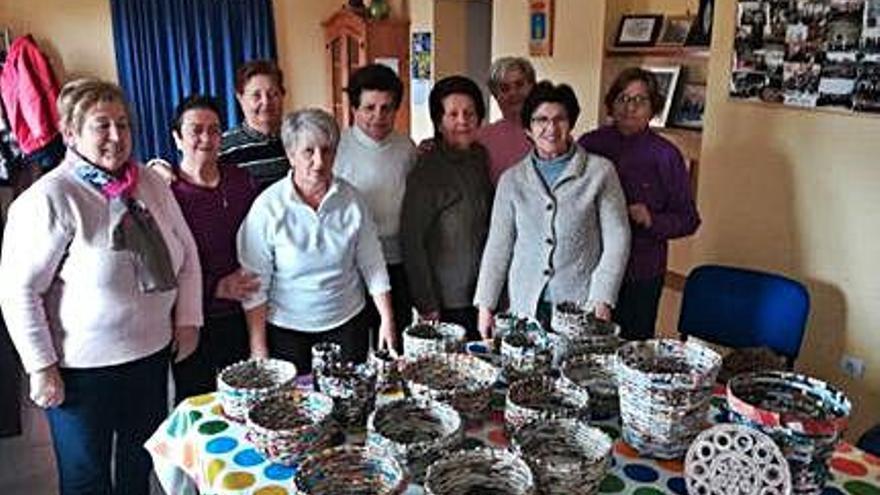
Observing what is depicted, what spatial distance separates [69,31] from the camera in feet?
15.8

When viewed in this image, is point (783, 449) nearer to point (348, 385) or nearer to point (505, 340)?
point (505, 340)

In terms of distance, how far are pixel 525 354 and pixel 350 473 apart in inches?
19.3

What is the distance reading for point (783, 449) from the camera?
1.17 meters

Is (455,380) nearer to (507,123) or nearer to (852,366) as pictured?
(507,123)

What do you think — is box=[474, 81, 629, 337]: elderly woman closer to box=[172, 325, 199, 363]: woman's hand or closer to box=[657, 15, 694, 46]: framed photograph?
box=[172, 325, 199, 363]: woman's hand

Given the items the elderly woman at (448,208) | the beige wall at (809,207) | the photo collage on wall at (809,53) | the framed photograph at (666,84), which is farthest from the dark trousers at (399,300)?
the framed photograph at (666,84)

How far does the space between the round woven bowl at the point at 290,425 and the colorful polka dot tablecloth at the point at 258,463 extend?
32 mm

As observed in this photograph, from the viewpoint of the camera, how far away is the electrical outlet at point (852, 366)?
2590 millimetres

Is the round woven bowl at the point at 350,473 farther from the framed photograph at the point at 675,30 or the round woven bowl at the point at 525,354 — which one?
the framed photograph at the point at 675,30

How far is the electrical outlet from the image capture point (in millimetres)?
2590

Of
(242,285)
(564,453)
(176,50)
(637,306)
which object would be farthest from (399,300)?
Result: (176,50)

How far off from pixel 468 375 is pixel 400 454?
310mm

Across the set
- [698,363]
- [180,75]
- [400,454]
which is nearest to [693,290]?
[698,363]

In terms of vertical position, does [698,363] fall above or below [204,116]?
below
